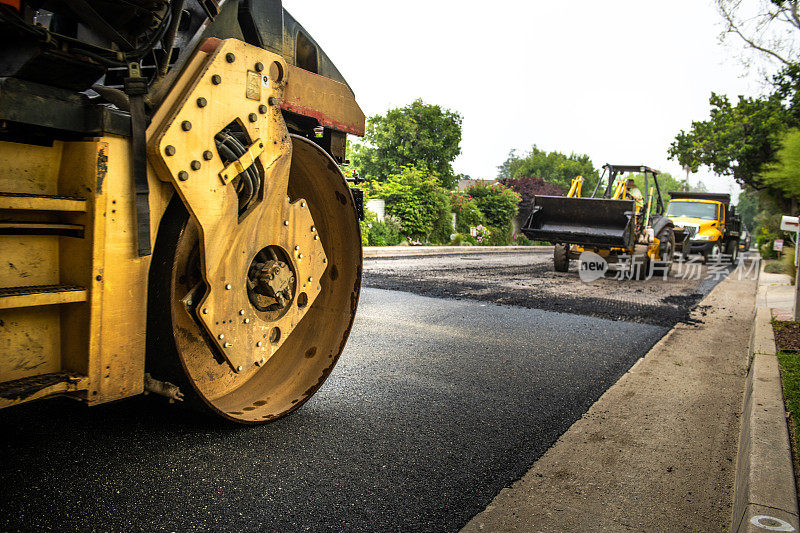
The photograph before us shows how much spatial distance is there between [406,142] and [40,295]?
39.3 meters

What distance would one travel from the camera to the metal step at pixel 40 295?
1.69 m

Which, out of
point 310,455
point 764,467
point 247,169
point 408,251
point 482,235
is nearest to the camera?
point 247,169

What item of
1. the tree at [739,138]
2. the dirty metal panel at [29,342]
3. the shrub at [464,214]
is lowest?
the dirty metal panel at [29,342]

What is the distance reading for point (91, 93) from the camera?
7.66 feet

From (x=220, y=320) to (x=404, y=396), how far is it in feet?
5.37

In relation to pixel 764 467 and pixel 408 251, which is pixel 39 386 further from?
pixel 408 251

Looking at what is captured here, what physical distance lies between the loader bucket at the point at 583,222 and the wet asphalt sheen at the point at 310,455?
26.5 ft

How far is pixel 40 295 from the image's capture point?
5.76ft

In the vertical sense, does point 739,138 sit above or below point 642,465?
above

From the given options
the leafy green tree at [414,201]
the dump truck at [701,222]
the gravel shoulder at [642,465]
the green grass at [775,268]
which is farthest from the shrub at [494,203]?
the gravel shoulder at [642,465]

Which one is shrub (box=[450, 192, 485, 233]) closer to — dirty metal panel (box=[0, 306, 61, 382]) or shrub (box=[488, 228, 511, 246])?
shrub (box=[488, 228, 511, 246])

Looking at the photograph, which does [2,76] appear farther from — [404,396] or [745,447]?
[745,447]

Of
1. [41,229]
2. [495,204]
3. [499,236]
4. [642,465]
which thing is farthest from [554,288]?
[495,204]

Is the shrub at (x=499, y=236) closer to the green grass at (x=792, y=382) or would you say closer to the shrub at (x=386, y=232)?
the shrub at (x=386, y=232)
